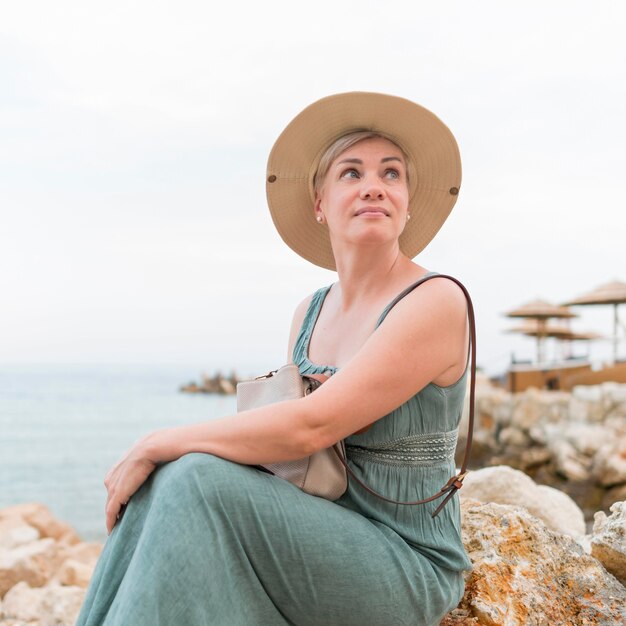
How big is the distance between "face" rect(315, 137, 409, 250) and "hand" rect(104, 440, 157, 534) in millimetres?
940

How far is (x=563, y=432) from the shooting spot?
54.0 feet

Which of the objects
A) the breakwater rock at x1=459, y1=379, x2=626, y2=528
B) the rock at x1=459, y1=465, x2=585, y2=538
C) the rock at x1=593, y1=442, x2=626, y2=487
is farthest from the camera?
the breakwater rock at x1=459, y1=379, x2=626, y2=528

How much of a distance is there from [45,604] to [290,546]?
4.23 meters

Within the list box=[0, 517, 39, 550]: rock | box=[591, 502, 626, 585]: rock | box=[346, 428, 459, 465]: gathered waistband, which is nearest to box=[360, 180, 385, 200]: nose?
box=[346, 428, 459, 465]: gathered waistband

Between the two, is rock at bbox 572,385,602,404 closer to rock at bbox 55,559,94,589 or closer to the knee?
rock at bbox 55,559,94,589

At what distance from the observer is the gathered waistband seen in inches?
82.2

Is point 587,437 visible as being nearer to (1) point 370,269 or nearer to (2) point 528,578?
(2) point 528,578

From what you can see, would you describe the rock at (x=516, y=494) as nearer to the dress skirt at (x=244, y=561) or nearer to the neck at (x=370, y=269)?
the neck at (x=370, y=269)

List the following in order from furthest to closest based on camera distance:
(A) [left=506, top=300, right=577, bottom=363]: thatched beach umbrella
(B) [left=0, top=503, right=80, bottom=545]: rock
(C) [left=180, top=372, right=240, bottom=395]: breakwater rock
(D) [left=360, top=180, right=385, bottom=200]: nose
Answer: (C) [left=180, top=372, right=240, bottom=395]: breakwater rock
(A) [left=506, top=300, right=577, bottom=363]: thatched beach umbrella
(B) [left=0, top=503, right=80, bottom=545]: rock
(D) [left=360, top=180, right=385, bottom=200]: nose

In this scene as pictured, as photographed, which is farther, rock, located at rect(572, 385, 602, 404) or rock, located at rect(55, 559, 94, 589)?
rock, located at rect(572, 385, 602, 404)

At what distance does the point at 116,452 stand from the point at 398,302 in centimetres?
1928

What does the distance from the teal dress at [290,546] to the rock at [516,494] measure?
1449 millimetres

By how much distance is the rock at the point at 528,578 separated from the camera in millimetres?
2256

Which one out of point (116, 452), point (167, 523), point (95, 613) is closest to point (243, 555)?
point (167, 523)
